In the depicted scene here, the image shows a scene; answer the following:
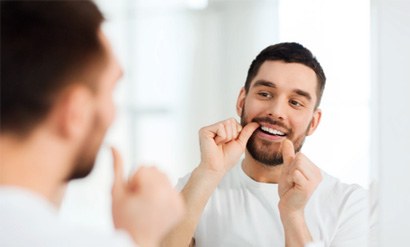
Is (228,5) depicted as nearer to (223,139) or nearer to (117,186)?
(223,139)

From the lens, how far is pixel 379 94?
3.95 ft

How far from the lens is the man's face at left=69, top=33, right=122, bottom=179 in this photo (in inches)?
29.3

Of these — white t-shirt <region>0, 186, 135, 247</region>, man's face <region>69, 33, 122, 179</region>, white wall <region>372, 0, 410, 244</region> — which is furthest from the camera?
white wall <region>372, 0, 410, 244</region>

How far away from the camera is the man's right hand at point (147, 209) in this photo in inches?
28.6

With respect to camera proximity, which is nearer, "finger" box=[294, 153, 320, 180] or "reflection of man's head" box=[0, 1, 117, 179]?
"reflection of man's head" box=[0, 1, 117, 179]

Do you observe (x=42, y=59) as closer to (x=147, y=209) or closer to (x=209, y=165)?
(x=147, y=209)

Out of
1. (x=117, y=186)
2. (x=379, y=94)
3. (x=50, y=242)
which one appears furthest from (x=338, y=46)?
(x=50, y=242)

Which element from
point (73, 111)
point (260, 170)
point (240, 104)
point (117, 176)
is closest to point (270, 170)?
point (260, 170)

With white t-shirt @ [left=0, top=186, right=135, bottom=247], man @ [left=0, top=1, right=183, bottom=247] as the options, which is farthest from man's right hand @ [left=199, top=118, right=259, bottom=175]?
white t-shirt @ [left=0, top=186, right=135, bottom=247]

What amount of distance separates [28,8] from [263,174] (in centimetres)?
48

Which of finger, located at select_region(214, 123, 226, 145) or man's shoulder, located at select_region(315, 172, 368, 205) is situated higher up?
finger, located at select_region(214, 123, 226, 145)

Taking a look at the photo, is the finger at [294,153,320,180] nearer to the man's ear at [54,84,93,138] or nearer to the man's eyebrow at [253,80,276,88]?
the man's eyebrow at [253,80,276,88]

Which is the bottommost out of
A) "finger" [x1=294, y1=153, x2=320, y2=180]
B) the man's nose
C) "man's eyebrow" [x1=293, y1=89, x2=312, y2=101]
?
"finger" [x1=294, y1=153, x2=320, y2=180]

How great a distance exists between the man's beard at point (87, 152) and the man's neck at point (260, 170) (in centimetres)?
33
